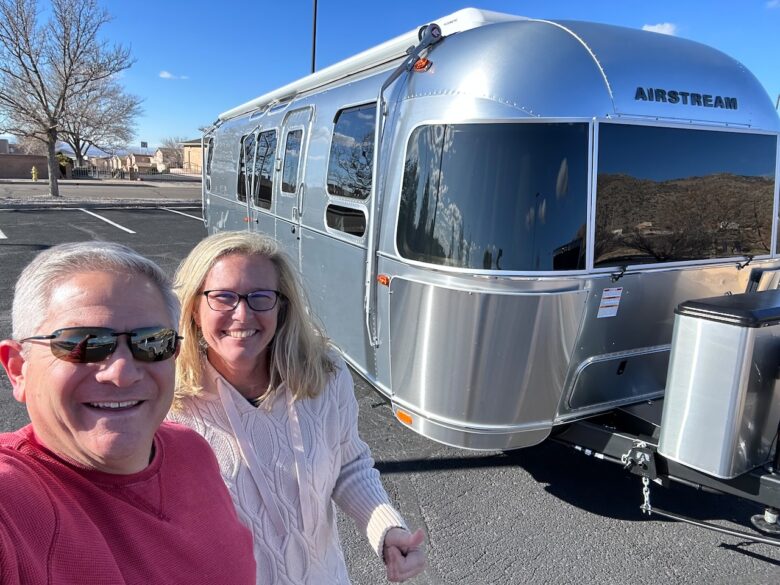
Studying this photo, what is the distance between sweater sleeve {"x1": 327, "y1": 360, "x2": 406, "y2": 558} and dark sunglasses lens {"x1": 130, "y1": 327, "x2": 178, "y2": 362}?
768 mm

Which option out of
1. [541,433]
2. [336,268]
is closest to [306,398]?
[541,433]

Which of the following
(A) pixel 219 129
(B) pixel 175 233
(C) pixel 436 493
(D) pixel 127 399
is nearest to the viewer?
(D) pixel 127 399

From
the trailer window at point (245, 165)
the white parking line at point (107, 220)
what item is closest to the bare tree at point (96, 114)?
the white parking line at point (107, 220)

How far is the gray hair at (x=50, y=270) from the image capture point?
3.66 ft

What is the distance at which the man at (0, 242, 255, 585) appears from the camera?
0.98m

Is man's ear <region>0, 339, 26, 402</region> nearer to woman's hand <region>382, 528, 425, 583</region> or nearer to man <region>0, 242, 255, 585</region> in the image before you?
man <region>0, 242, 255, 585</region>

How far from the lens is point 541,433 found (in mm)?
3199

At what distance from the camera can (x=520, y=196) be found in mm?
2982

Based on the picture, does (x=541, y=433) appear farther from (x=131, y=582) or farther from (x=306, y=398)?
(x=131, y=582)

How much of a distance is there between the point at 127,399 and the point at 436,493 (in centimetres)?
275

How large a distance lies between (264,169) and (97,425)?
5655 millimetres

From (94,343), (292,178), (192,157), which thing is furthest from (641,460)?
(192,157)

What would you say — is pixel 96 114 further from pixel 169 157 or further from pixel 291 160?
pixel 169 157

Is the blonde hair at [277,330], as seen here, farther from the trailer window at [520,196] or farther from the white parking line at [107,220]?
the white parking line at [107,220]
